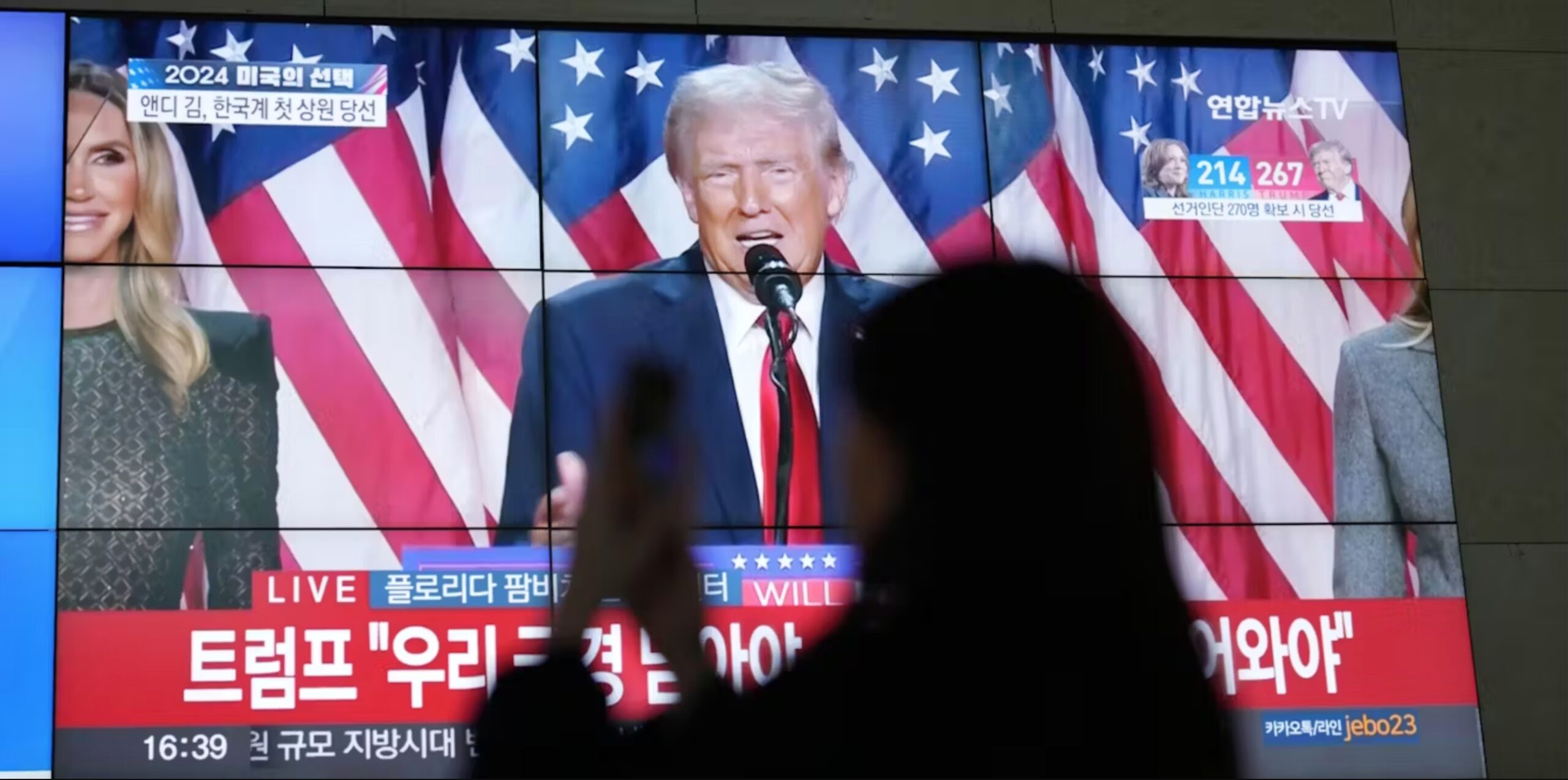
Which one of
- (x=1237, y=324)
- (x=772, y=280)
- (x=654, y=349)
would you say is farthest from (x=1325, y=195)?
(x=654, y=349)

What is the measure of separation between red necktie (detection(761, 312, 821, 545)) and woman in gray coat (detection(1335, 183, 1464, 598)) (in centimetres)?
245

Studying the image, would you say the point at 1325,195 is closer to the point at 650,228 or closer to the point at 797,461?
the point at 797,461

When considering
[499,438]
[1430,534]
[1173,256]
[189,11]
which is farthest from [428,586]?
[1430,534]

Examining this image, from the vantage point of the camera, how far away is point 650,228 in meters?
9.93

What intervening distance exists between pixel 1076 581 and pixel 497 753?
413 millimetres

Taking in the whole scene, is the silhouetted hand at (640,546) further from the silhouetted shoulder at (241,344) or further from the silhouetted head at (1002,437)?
the silhouetted shoulder at (241,344)

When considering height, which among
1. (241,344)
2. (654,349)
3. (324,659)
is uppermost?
(241,344)

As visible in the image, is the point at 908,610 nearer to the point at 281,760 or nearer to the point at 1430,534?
the point at 281,760

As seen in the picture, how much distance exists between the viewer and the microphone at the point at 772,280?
9.92 metres

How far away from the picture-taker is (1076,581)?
1.50m

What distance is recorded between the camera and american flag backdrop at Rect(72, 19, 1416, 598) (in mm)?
9516

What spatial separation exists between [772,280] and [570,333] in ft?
3.15

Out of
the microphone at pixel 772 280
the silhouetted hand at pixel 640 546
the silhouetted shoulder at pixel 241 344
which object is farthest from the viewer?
the microphone at pixel 772 280

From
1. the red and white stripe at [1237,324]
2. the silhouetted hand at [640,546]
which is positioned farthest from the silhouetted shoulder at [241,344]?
the silhouetted hand at [640,546]
